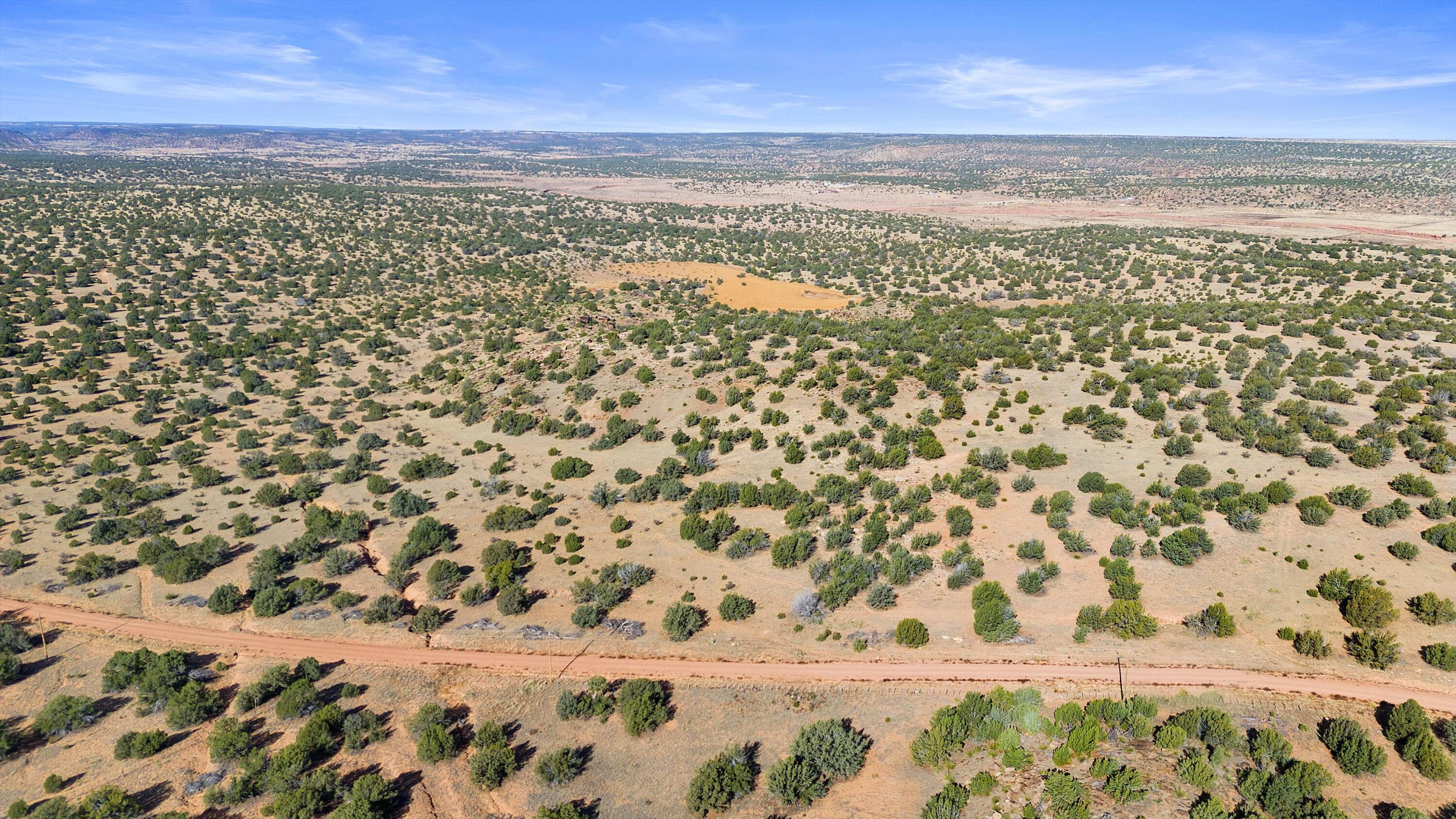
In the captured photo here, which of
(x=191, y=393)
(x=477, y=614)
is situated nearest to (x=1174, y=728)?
(x=477, y=614)

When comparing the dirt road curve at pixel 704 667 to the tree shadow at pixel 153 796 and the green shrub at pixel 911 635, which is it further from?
the tree shadow at pixel 153 796

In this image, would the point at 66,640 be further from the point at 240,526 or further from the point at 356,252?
the point at 356,252

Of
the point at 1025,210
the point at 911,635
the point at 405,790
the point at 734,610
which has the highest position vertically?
the point at 1025,210

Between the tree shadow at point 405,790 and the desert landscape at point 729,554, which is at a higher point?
the desert landscape at point 729,554

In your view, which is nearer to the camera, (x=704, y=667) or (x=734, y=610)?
(x=704, y=667)

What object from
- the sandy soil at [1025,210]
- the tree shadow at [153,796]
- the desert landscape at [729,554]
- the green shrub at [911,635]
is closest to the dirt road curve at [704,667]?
the desert landscape at [729,554]

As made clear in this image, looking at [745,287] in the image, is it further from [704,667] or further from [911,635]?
[704,667]

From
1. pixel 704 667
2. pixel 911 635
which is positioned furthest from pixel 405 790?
pixel 911 635
